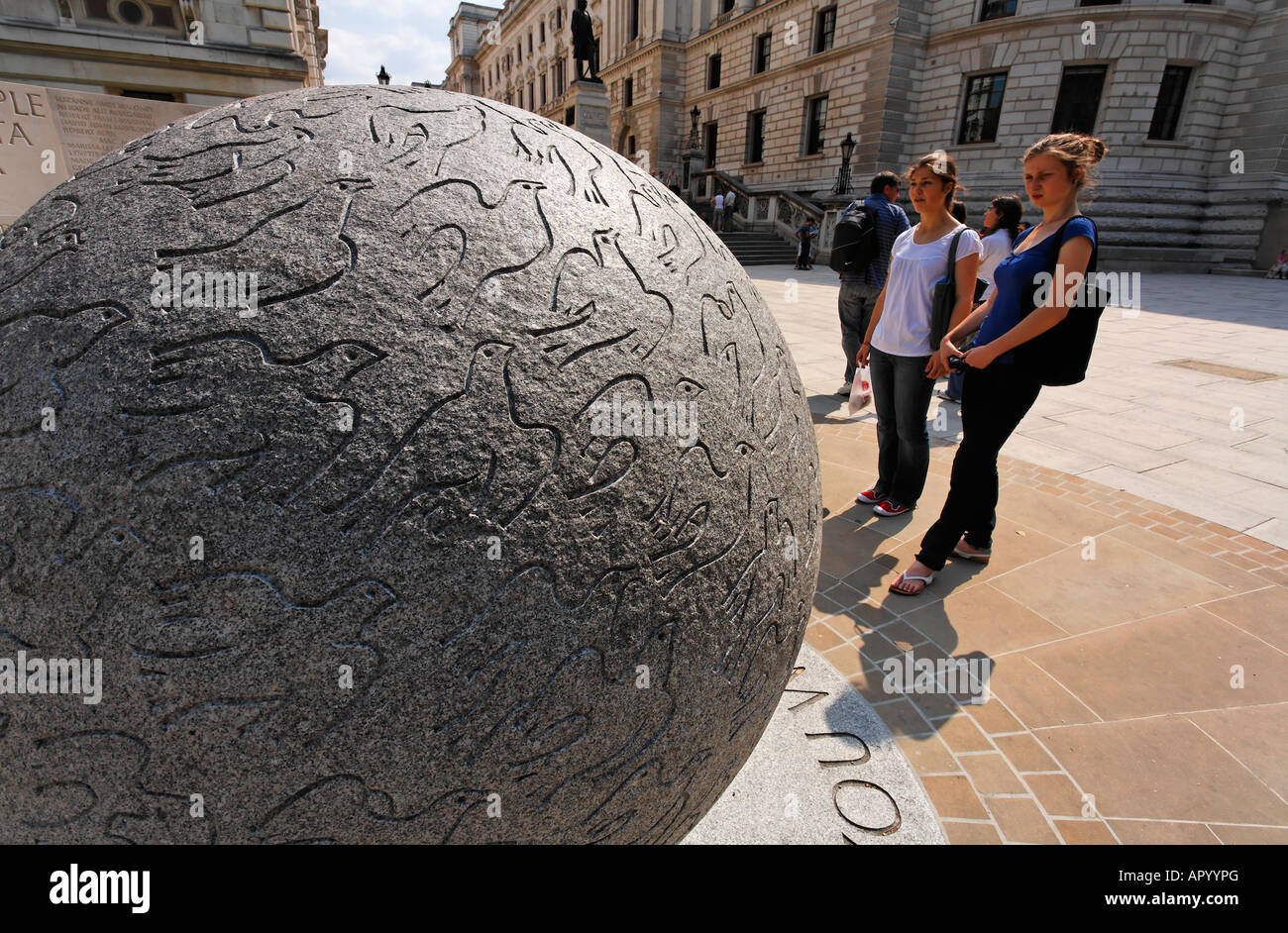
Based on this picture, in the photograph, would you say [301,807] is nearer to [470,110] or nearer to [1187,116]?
[470,110]

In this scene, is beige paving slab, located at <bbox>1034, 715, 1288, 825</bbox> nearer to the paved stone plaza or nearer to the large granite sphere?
the paved stone plaza

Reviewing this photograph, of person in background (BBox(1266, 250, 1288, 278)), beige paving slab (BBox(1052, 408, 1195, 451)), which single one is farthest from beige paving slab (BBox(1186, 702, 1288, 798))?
person in background (BBox(1266, 250, 1288, 278))

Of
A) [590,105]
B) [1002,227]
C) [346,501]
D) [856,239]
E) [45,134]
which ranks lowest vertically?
[346,501]

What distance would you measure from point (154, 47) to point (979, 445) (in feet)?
69.9

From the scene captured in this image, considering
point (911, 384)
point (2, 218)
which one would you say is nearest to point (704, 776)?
point (911, 384)

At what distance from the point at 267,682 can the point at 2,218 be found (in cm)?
1121

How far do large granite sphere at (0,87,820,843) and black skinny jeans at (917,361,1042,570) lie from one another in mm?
2412

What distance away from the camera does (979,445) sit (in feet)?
11.3

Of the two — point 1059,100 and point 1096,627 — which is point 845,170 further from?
point 1096,627

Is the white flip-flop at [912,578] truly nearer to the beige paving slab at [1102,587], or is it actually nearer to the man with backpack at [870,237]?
the beige paving slab at [1102,587]

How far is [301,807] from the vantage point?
1.22 meters

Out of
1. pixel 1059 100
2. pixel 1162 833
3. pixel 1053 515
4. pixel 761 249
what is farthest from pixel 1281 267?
pixel 1162 833

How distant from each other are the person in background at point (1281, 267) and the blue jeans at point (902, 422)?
81.5 ft

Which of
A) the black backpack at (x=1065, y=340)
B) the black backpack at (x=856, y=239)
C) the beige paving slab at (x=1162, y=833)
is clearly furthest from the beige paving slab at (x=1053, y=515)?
the black backpack at (x=856, y=239)
